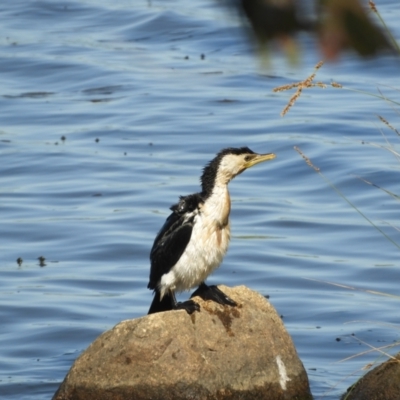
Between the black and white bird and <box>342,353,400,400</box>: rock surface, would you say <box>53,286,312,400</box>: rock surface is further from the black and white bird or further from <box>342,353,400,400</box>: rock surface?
<box>342,353,400,400</box>: rock surface

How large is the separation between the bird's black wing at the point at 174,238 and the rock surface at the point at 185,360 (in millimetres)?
414

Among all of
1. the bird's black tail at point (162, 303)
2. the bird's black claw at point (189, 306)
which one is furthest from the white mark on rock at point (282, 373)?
the bird's black tail at point (162, 303)

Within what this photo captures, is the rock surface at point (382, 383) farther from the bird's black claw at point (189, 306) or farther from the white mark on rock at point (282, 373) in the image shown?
the bird's black claw at point (189, 306)

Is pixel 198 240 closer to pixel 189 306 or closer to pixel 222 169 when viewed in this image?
pixel 189 306

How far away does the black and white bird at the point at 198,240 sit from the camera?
7090 mm

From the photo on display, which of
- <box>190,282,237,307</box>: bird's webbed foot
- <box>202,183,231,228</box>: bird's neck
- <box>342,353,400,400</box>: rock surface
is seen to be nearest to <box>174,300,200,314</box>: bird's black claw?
<box>190,282,237,307</box>: bird's webbed foot

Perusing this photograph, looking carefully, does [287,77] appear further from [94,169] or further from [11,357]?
[11,357]

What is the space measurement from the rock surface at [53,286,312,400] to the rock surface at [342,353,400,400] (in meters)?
0.60

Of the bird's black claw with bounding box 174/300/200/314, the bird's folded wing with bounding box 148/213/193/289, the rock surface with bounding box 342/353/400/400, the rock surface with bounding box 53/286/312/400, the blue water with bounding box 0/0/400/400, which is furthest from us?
the blue water with bounding box 0/0/400/400

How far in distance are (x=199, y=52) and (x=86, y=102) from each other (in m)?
2.24

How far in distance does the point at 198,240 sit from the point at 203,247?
6cm

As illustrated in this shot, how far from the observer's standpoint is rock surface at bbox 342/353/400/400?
6.39 metres

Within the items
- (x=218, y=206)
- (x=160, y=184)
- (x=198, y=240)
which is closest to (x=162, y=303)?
(x=198, y=240)

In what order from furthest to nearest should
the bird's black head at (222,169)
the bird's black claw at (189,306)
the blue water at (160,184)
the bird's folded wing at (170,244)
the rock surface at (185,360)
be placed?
the blue water at (160,184), the bird's black head at (222,169), the bird's folded wing at (170,244), the bird's black claw at (189,306), the rock surface at (185,360)
